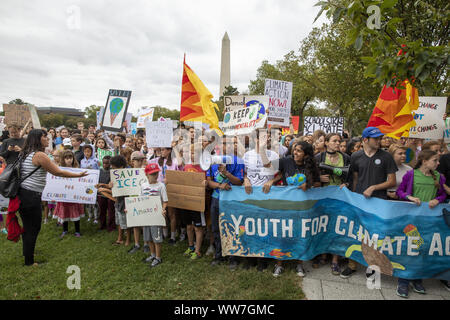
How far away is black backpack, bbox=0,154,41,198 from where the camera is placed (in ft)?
12.8

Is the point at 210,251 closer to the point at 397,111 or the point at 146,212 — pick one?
the point at 146,212

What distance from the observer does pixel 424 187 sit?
359cm

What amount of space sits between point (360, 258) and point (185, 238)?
320cm

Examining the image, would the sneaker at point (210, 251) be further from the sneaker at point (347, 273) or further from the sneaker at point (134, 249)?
the sneaker at point (347, 273)

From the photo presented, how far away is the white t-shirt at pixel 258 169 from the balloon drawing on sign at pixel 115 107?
15.0ft

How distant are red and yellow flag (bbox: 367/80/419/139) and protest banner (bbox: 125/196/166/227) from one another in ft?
13.4

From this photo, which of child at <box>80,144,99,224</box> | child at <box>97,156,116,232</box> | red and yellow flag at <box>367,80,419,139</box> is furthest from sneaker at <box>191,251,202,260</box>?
red and yellow flag at <box>367,80,419,139</box>

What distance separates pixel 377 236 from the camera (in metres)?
3.58

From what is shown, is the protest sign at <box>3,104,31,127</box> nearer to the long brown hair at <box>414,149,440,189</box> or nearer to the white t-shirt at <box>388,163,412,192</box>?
the white t-shirt at <box>388,163,412,192</box>

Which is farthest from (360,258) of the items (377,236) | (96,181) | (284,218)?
(96,181)

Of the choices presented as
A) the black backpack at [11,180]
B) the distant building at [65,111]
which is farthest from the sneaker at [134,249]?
the distant building at [65,111]

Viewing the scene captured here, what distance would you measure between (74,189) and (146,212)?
2358mm

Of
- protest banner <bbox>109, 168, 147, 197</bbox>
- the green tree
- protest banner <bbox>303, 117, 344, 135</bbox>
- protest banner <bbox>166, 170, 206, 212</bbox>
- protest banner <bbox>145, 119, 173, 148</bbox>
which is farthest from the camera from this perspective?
protest banner <bbox>303, 117, 344, 135</bbox>

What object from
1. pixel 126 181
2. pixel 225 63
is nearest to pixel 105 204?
pixel 126 181
